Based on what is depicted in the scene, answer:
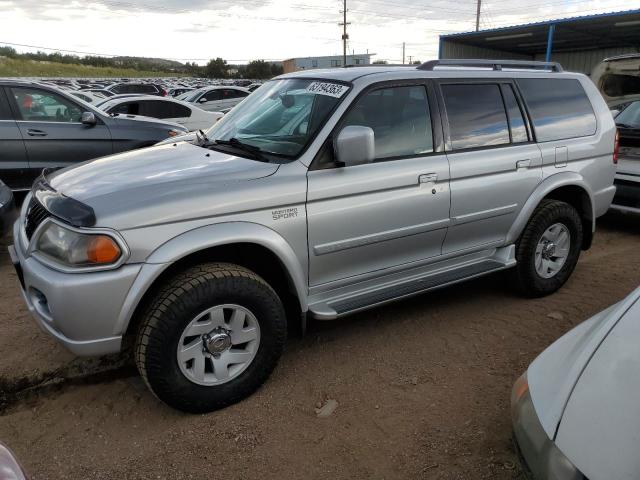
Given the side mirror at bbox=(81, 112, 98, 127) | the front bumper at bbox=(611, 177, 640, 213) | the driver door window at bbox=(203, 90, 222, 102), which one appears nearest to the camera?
the front bumper at bbox=(611, 177, 640, 213)

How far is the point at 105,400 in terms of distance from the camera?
3.13 meters

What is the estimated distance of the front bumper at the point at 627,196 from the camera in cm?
609

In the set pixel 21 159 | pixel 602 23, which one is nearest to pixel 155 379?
pixel 21 159

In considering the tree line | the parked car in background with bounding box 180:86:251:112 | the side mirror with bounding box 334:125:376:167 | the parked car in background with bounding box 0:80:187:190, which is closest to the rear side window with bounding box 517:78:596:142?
the side mirror with bounding box 334:125:376:167

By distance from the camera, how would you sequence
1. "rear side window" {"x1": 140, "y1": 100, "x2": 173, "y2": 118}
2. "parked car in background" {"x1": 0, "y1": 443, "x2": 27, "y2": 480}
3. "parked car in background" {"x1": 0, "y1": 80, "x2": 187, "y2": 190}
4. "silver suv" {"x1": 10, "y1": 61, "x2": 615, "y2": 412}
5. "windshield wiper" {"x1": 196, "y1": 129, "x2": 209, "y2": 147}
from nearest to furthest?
1. "parked car in background" {"x1": 0, "y1": 443, "x2": 27, "y2": 480}
2. "silver suv" {"x1": 10, "y1": 61, "x2": 615, "y2": 412}
3. "windshield wiper" {"x1": 196, "y1": 129, "x2": 209, "y2": 147}
4. "parked car in background" {"x1": 0, "y1": 80, "x2": 187, "y2": 190}
5. "rear side window" {"x1": 140, "y1": 100, "x2": 173, "y2": 118}

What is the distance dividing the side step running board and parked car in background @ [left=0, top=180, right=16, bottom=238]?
3741mm

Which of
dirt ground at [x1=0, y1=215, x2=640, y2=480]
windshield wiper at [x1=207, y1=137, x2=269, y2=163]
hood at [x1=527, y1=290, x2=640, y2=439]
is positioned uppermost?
windshield wiper at [x1=207, y1=137, x2=269, y2=163]

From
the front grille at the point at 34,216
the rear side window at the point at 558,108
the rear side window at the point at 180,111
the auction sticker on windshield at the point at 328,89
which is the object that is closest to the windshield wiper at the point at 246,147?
the auction sticker on windshield at the point at 328,89

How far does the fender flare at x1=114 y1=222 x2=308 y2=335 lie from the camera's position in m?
2.61

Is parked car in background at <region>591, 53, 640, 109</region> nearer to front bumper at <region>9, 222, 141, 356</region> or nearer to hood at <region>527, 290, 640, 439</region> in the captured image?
hood at <region>527, 290, 640, 439</region>

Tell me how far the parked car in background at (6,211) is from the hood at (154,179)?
7.43ft

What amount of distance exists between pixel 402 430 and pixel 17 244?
2489mm

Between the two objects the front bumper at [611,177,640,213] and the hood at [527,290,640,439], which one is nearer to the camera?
the hood at [527,290,640,439]

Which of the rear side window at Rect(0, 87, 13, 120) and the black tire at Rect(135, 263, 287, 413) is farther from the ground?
the rear side window at Rect(0, 87, 13, 120)
